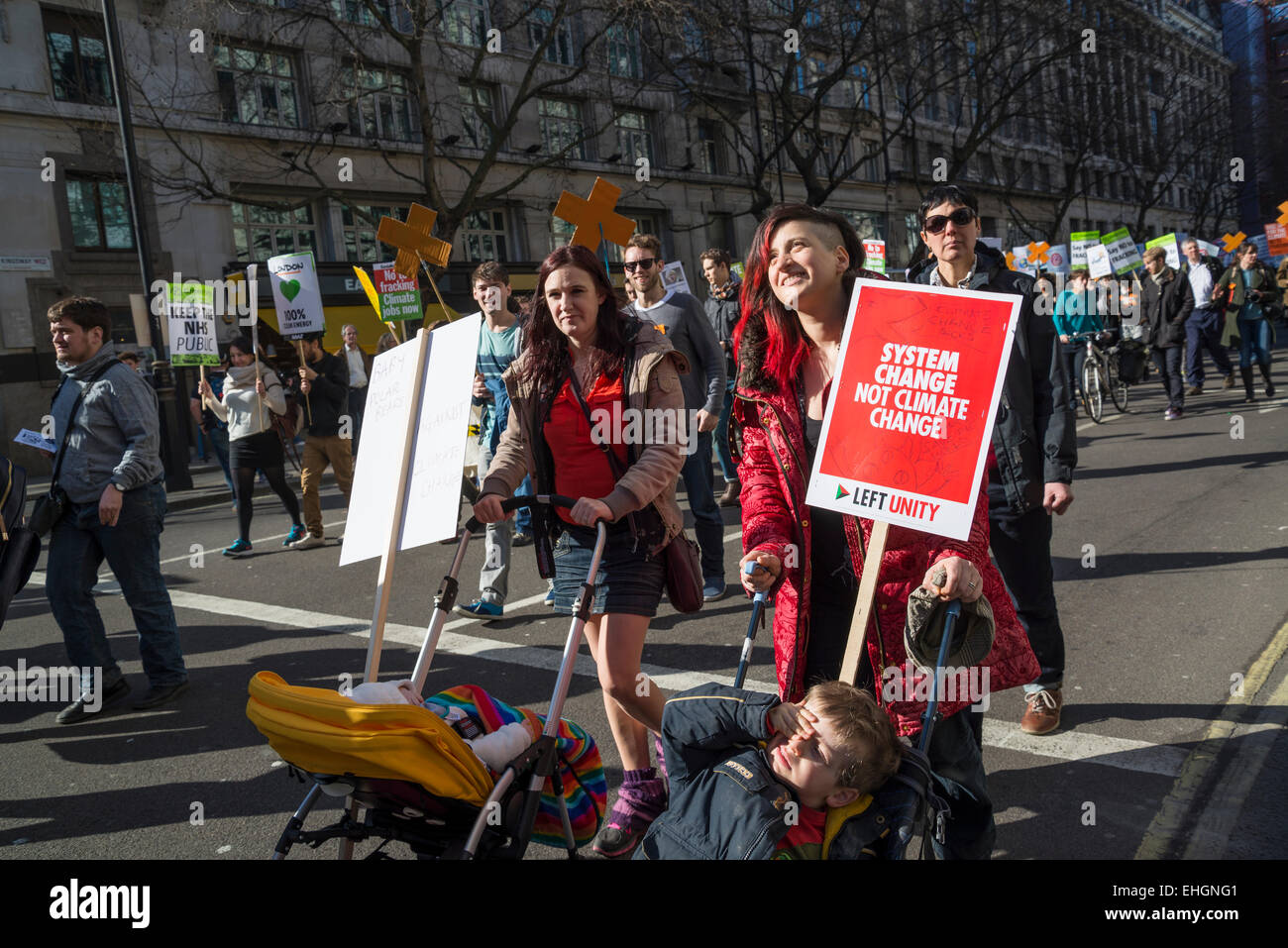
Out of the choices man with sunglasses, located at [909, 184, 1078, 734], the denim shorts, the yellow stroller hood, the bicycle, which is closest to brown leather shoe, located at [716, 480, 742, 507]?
man with sunglasses, located at [909, 184, 1078, 734]

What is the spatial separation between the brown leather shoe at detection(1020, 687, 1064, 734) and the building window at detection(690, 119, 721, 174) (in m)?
33.1

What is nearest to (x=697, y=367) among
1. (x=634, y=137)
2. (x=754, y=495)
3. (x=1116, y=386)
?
(x=754, y=495)

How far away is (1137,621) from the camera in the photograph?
5379 millimetres

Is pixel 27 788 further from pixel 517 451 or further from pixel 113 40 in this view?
pixel 113 40

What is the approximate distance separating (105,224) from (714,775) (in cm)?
2371

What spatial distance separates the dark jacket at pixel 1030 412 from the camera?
4.04 metres

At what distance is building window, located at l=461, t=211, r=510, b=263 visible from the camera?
29109 millimetres

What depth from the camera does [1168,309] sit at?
13062mm

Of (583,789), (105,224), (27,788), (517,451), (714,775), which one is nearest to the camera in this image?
(714,775)

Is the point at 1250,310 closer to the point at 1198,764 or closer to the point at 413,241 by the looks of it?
the point at 413,241

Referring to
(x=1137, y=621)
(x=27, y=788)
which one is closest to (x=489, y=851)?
(x=27, y=788)

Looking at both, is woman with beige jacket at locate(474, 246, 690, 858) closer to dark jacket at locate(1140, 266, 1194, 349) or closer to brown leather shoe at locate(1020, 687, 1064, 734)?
brown leather shoe at locate(1020, 687, 1064, 734)

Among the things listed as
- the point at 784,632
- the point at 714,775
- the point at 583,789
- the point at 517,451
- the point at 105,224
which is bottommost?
the point at 583,789

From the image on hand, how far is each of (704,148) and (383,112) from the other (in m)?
12.7
